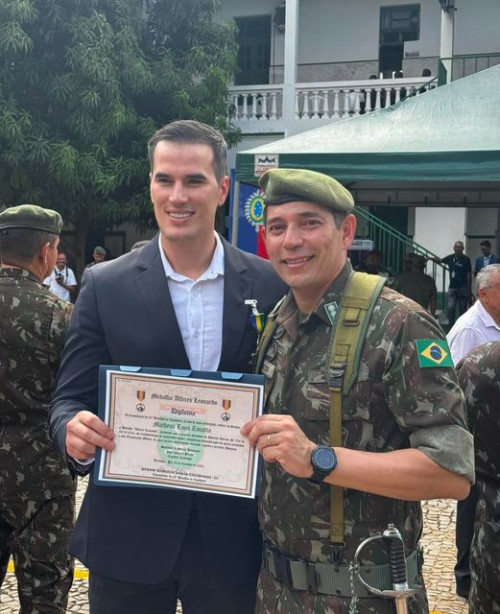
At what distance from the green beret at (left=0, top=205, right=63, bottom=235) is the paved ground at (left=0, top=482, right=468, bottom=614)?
1943mm

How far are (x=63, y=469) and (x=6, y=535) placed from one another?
361 mm

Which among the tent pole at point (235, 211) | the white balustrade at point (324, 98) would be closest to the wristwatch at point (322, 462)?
the tent pole at point (235, 211)

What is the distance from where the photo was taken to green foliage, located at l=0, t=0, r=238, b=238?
1286 centimetres

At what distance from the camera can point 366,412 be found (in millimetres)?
1659

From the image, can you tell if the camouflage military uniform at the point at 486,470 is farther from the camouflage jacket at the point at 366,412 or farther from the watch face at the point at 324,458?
the watch face at the point at 324,458

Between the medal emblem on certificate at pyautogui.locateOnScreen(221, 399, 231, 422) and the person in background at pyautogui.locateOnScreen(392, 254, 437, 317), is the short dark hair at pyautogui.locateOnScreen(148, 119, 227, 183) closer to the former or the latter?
the medal emblem on certificate at pyautogui.locateOnScreen(221, 399, 231, 422)

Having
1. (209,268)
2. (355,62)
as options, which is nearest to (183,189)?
(209,268)

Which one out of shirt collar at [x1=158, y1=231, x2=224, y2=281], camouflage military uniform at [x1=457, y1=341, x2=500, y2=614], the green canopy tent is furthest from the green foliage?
shirt collar at [x1=158, y1=231, x2=224, y2=281]

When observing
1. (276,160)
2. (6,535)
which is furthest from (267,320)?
(276,160)

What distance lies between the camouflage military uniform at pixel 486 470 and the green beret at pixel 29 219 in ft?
5.89

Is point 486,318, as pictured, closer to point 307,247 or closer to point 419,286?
point 307,247

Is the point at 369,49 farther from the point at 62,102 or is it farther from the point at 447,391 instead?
the point at 447,391

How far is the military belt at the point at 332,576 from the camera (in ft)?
5.47

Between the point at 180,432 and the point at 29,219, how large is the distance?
4.94 feet
